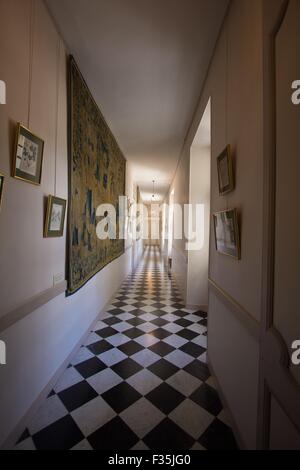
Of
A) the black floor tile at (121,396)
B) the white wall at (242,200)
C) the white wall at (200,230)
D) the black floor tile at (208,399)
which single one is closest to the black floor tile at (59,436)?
the black floor tile at (121,396)

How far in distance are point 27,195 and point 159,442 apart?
193cm

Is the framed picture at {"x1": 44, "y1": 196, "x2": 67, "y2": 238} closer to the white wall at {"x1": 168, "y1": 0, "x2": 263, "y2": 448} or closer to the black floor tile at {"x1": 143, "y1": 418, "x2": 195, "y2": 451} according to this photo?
the white wall at {"x1": 168, "y1": 0, "x2": 263, "y2": 448}

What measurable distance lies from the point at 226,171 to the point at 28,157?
4.88 ft

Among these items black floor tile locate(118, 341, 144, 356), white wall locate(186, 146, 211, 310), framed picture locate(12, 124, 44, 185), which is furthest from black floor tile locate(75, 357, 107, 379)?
white wall locate(186, 146, 211, 310)

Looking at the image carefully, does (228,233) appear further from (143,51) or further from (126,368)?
(143,51)

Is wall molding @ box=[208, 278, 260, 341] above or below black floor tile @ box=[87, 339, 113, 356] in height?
above

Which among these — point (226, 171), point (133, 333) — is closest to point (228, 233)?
point (226, 171)

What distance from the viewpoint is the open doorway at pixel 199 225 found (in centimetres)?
378

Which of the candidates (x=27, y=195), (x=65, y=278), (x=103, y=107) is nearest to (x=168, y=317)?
(x=65, y=278)

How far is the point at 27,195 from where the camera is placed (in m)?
1.48

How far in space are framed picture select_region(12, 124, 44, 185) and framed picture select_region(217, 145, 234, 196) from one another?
1428 millimetres

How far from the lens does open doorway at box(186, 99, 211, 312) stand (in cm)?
378

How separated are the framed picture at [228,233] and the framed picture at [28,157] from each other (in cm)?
147

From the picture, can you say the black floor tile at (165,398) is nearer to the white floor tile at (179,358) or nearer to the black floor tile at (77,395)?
the white floor tile at (179,358)
